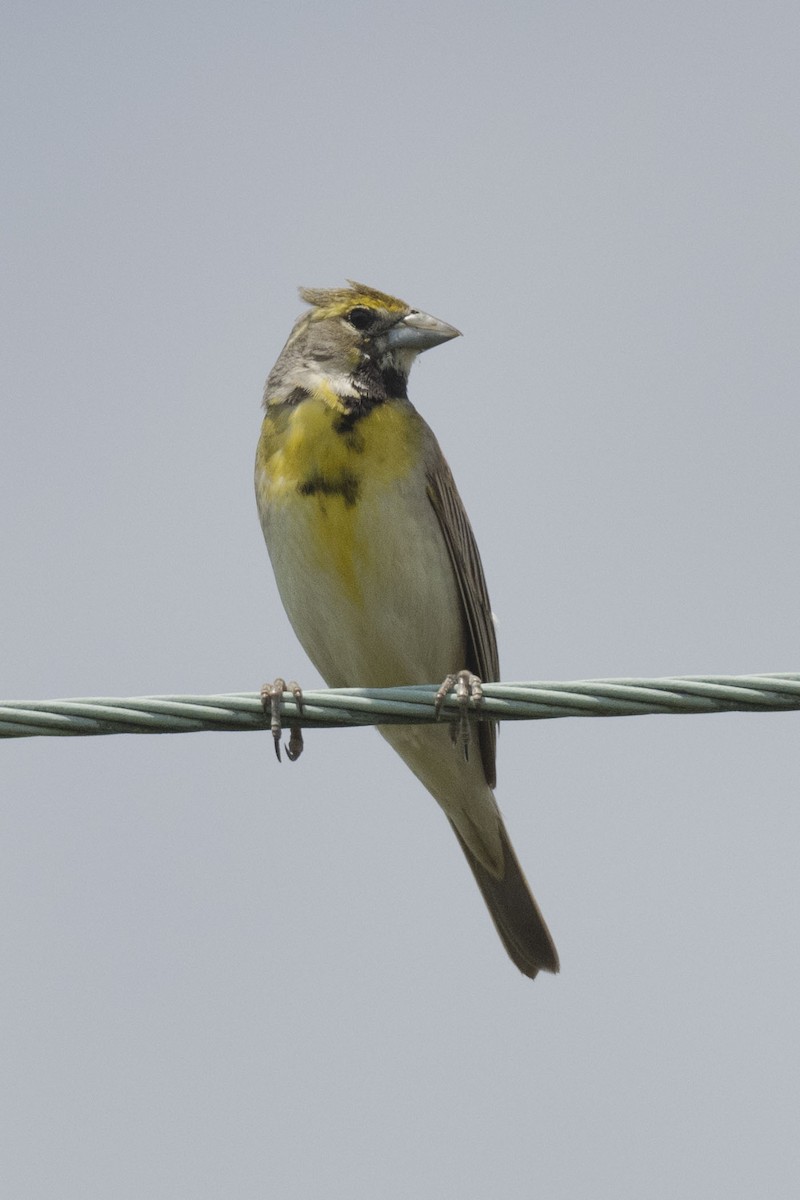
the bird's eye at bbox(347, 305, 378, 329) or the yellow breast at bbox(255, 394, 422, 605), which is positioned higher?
the bird's eye at bbox(347, 305, 378, 329)

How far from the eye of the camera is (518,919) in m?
9.20

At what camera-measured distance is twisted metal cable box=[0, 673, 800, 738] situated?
16.7ft

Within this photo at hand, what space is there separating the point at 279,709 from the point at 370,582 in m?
2.05

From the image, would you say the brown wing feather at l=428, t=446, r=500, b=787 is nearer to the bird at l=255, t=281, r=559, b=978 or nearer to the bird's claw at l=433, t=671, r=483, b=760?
the bird at l=255, t=281, r=559, b=978

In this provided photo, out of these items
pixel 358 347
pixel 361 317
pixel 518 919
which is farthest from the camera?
pixel 518 919

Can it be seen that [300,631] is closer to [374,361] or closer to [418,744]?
[418,744]

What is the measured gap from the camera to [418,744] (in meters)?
8.69

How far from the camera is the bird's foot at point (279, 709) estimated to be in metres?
5.72

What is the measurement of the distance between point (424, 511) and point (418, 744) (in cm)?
135

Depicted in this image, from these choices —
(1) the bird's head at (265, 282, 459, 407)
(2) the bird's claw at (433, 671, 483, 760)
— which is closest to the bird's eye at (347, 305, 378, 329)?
(1) the bird's head at (265, 282, 459, 407)

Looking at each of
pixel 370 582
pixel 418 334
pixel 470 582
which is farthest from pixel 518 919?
pixel 418 334

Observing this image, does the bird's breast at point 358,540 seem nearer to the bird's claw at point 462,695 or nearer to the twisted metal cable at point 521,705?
the bird's claw at point 462,695

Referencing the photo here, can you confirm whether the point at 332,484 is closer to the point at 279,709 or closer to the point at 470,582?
the point at 470,582

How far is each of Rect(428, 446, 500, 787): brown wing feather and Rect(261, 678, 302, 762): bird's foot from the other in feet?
3.53
